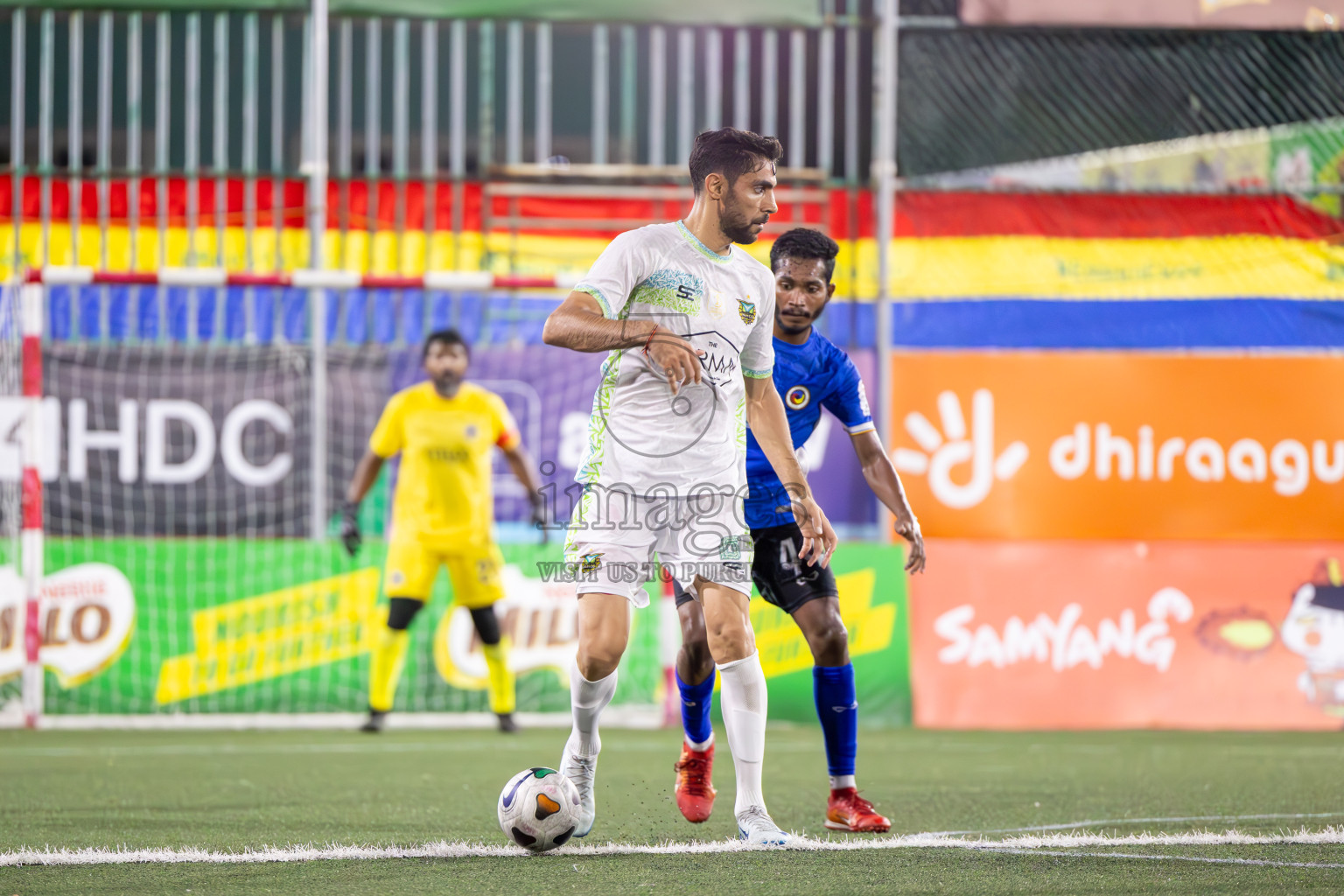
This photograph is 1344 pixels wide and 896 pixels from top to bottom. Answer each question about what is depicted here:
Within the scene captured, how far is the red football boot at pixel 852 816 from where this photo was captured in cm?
475

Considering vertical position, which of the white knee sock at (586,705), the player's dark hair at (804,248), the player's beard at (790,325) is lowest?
the white knee sock at (586,705)

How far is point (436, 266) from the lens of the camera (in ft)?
37.5

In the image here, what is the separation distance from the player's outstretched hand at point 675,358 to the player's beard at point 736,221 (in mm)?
506

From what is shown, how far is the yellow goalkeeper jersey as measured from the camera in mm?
9023

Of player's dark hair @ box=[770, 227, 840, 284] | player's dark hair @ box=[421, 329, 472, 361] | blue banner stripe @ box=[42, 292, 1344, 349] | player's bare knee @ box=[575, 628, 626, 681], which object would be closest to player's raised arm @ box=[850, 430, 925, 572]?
player's dark hair @ box=[770, 227, 840, 284]

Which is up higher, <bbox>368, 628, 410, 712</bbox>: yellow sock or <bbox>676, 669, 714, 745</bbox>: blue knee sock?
<bbox>676, 669, 714, 745</bbox>: blue knee sock

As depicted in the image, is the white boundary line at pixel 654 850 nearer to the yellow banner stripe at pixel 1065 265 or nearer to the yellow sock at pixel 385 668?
the yellow sock at pixel 385 668

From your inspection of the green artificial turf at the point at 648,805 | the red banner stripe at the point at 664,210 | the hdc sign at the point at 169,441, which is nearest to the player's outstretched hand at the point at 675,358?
the green artificial turf at the point at 648,805

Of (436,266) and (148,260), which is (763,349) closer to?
(436,266)

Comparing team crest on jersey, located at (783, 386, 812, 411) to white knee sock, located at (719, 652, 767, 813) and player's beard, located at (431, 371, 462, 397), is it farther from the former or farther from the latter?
player's beard, located at (431, 371, 462, 397)

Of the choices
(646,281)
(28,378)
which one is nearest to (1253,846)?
(646,281)

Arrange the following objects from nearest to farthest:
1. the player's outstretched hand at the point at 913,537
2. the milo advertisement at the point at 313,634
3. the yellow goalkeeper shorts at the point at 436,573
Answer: the player's outstretched hand at the point at 913,537
the yellow goalkeeper shorts at the point at 436,573
the milo advertisement at the point at 313,634

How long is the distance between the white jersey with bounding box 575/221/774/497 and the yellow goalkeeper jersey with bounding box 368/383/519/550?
469cm

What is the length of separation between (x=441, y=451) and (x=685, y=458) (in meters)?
4.90
